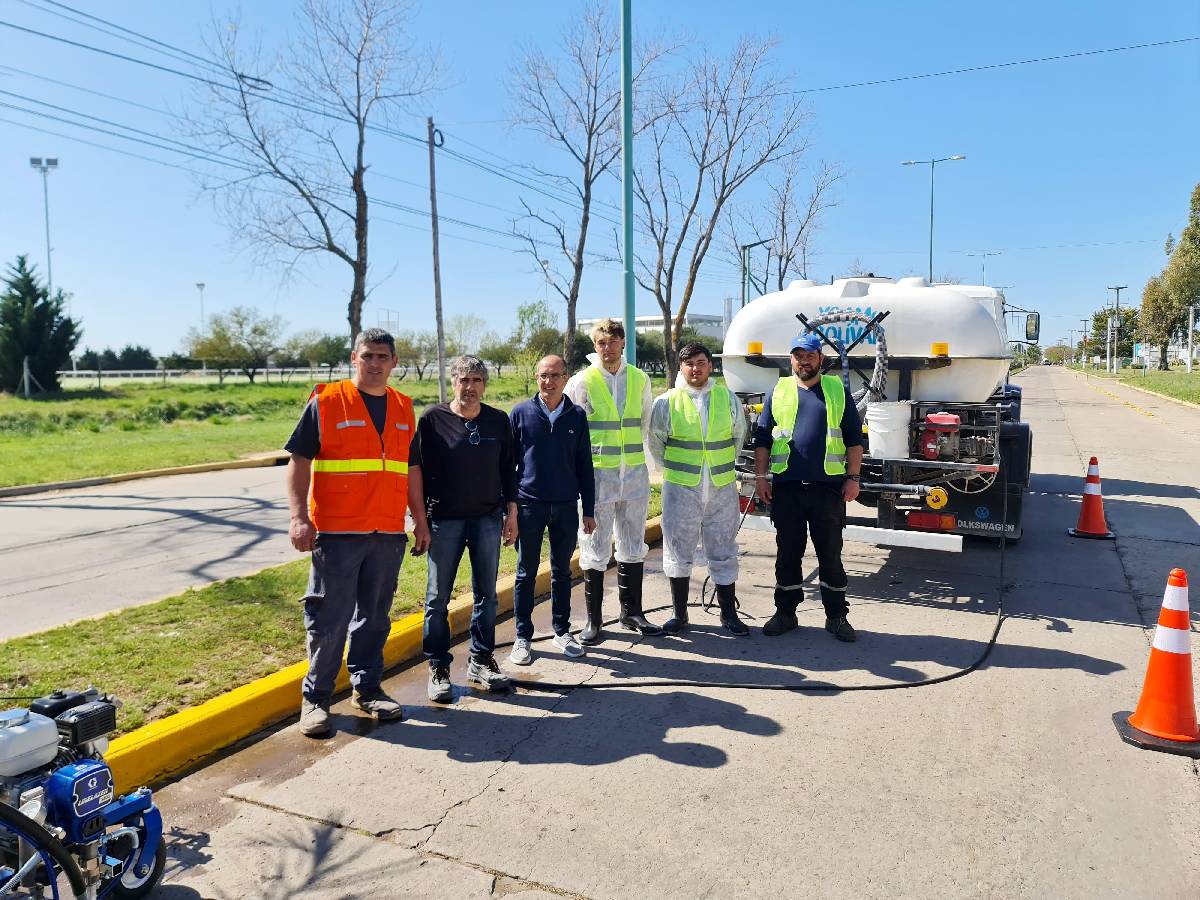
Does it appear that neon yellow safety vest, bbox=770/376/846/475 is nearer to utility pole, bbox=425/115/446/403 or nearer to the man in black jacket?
the man in black jacket

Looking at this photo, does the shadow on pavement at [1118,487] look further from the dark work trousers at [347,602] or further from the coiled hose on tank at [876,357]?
the dark work trousers at [347,602]

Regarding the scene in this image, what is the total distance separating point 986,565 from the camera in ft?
24.5

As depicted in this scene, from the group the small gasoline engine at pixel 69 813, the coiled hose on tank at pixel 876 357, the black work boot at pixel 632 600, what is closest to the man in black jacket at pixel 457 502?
the black work boot at pixel 632 600

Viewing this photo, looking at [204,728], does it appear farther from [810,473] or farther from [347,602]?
[810,473]

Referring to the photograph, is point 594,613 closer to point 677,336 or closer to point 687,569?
point 687,569

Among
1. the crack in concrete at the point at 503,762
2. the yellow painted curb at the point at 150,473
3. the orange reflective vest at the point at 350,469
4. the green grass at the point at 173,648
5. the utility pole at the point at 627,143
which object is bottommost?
the crack in concrete at the point at 503,762

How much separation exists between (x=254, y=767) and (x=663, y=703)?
199cm

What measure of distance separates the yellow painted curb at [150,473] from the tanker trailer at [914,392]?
635cm

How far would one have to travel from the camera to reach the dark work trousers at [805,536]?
548 centimetres

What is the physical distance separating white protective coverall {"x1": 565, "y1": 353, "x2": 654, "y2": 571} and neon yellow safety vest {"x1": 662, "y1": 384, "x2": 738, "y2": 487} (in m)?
0.24

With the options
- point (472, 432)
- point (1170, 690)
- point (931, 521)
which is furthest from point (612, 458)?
point (1170, 690)

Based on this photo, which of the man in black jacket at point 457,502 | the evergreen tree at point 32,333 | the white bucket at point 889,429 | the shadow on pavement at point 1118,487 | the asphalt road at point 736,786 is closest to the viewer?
the asphalt road at point 736,786

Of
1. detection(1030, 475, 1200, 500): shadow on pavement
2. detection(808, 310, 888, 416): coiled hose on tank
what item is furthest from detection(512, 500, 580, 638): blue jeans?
detection(1030, 475, 1200, 500): shadow on pavement

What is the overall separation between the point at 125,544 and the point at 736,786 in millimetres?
7354
